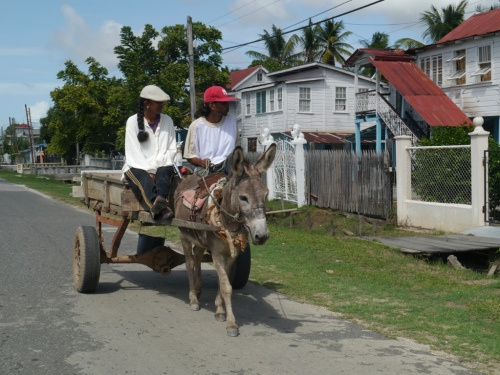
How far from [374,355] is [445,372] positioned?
70 cm

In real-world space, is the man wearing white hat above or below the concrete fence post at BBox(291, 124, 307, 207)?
above

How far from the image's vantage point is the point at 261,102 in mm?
44750

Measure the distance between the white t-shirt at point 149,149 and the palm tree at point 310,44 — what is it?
53.8 meters

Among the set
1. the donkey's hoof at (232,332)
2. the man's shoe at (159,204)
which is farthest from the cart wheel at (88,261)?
the donkey's hoof at (232,332)

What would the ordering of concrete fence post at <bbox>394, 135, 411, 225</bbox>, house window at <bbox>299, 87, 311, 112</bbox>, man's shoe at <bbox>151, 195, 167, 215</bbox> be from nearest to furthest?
man's shoe at <bbox>151, 195, 167, 215</bbox> < concrete fence post at <bbox>394, 135, 411, 225</bbox> < house window at <bbox>299, 87, 311, 112</bbox>

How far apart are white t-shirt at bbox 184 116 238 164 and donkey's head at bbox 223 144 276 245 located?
1.54m

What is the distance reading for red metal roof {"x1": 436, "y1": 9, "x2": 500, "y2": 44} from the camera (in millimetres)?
27859

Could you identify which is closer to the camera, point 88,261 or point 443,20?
point 88,261

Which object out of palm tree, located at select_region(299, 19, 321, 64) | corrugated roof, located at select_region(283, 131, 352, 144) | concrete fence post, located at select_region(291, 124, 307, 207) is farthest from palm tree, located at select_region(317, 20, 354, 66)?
concrete fence post, located at select_region(291, 124, 307, 207)

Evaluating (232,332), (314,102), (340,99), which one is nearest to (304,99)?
(314,102)

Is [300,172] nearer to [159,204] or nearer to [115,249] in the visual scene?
[115,249]

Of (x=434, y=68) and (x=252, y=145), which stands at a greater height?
(x=434, y=68)

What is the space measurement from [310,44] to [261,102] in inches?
781

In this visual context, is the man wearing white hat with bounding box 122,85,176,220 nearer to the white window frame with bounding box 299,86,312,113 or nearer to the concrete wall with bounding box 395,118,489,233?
the concrete wall with bounding box 395,118,489,233
